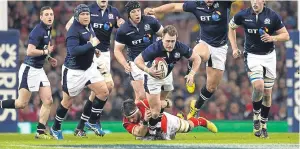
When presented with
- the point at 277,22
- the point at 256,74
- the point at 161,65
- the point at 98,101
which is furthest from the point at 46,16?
the point at 277,22

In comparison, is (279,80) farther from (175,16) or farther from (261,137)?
(261,137)

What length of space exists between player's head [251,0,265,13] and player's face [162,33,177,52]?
7.05 ft

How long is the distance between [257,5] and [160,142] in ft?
10.5

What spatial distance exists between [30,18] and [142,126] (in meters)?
10.2

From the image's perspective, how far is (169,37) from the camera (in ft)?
58.9

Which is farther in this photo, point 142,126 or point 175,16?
point 175,16

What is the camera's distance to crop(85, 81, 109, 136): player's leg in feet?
63.9

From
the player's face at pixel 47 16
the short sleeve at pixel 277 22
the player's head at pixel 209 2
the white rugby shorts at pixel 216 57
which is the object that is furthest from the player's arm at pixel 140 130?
the player's head at pixel 209 2

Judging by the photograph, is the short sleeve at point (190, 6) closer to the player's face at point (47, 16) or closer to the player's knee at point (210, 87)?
the player's knee at point (210, 87)

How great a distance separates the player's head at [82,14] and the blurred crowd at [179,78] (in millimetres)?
7443

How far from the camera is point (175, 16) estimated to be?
29.3m

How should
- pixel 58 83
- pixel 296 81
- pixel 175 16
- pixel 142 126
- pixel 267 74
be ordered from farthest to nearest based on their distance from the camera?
pixel 175 16 → pixel 58 83 → pixel 296 81 → pixel 267 74 → pixel 142 126

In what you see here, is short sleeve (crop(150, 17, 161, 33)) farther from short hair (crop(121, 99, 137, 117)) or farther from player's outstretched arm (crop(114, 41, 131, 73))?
short hair (crop(121, 99, 137, 117))

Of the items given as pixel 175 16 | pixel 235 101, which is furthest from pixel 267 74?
pixel 175 16
